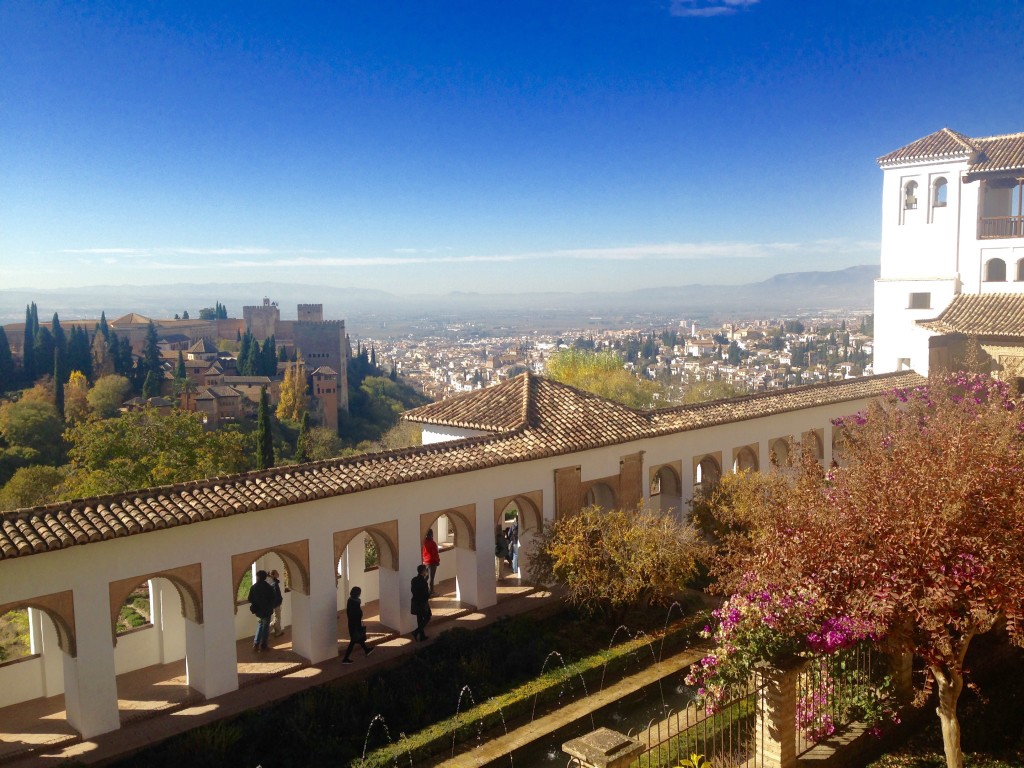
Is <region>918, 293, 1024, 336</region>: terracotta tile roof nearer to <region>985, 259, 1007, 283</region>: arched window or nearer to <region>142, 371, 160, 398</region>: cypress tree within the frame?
<region>985, 259, 1007, 283</region>: arched window

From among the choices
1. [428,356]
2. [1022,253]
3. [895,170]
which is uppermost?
[895,170]

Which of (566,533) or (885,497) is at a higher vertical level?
(885,497)

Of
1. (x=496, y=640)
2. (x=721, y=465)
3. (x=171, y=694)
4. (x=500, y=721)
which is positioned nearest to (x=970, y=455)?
(x=500, y=721)

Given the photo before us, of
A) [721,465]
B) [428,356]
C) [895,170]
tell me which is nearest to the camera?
[721,465]

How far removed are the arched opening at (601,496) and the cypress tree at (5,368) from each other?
68.8 m

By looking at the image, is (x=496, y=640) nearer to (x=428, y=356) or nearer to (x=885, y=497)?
(x=885, y=497)

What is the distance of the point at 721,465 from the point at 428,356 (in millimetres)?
107208

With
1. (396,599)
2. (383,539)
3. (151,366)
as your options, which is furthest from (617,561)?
(151,366)

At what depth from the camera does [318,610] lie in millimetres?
12164

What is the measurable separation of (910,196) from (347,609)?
23293 mm

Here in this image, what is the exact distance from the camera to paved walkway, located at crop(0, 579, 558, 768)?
31.8 ft

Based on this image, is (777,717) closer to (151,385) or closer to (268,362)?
(151,385)

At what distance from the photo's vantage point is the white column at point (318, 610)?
12086 millimetres

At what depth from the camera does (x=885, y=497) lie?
21.1 ft
